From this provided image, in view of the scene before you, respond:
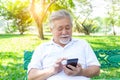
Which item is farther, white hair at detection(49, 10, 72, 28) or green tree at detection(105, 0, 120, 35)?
green tree at detection(105, 0, 120, 35)

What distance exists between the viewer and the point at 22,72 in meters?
8.02

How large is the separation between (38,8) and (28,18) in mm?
9480

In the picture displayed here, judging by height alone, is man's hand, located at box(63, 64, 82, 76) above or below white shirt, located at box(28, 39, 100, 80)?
below

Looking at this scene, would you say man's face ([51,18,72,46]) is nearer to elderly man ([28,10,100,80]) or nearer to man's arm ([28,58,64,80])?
elderly man ([28,10,100,80])

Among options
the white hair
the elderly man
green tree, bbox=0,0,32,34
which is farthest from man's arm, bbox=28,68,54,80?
green tree, bbox=0,0,32,34

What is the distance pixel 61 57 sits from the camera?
3.80 meters

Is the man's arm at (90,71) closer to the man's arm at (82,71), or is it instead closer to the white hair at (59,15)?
the man's arm at (82,71)

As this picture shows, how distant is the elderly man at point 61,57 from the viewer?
12.1 ft

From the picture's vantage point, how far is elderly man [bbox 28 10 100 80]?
368cm

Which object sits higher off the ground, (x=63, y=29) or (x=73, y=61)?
(x=63, y=29)

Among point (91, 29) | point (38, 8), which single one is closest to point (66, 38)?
point (38, 8)

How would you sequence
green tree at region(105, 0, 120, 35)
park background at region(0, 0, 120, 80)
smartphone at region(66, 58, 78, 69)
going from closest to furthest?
smartphone at region(66, 58, 78, 69) → park background at region(0, 0, 120, 80) → green tree at region(105, 0, 120, 35)

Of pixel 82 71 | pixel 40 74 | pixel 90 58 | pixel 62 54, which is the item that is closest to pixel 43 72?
pixel 40 74

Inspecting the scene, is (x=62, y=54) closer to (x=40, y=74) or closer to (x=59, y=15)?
(x=40, y=74)
